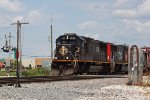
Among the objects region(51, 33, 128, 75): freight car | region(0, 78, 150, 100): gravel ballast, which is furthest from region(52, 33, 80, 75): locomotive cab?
region(0, 78, 150, 100): gravel ballast

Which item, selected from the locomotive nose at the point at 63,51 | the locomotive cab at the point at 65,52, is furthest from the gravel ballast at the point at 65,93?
the locomotive nose at the point at 63,51

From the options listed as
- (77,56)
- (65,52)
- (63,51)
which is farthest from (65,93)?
(63,51)

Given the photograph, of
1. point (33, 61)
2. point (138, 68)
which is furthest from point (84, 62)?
point (33, 61)

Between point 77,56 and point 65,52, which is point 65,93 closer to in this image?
point 77,56

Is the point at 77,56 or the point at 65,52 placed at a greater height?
the point at 65,52

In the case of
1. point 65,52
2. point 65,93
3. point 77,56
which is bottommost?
point 65,93

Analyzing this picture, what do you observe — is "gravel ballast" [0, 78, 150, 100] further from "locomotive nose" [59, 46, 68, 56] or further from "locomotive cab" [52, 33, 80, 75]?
"locomotive nose" [59, 46, 68, 56]

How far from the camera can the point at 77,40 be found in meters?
37.1

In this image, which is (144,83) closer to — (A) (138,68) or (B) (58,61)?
Answer: (A) (138,68)

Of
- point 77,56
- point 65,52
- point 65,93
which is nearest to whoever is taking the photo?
point 65,93

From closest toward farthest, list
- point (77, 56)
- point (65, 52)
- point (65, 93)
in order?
point (65, 93), point (77, 56), point (65, 52)

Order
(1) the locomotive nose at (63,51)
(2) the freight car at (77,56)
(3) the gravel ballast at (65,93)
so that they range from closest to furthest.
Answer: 1. (3) the gravel ballast at (65,93)
2. (2) the freight car at (77,56)
3. (1) the locomotive nose at (63,51)

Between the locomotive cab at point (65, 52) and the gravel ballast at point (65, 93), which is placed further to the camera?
the locomotive cab at point (65, 52)

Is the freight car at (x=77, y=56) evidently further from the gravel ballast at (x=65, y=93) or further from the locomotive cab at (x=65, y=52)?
the gravel ballast at (x=65, y=93)
